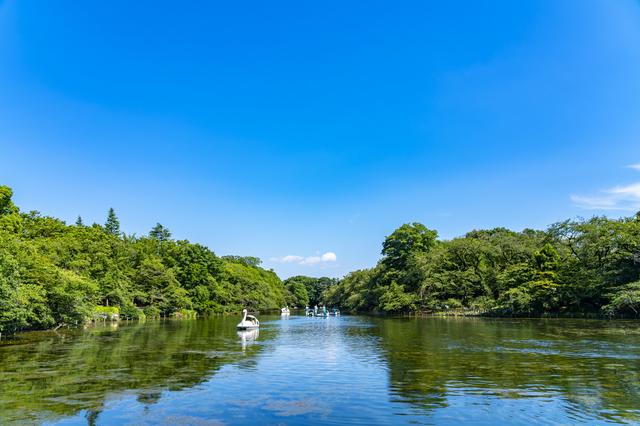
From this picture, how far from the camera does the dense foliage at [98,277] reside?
30031 mm

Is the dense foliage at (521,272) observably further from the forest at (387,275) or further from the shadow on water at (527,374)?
the shadow on water at (527,374)

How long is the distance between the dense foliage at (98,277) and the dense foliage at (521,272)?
3255cm

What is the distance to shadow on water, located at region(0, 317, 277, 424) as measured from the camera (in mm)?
11242

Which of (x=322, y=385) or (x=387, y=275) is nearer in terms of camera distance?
(x=322, y=385)

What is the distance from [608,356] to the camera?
62.6ft

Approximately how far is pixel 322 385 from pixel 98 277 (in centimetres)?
4720

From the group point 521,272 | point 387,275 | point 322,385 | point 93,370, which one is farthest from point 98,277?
point 521,272

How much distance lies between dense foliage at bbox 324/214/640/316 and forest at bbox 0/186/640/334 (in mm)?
156

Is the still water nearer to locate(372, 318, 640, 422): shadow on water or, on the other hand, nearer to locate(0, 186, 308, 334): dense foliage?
locate(372, 318, 640, 422): shadow on water

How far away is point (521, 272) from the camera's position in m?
56.2

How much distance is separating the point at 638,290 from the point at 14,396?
47.0 metres

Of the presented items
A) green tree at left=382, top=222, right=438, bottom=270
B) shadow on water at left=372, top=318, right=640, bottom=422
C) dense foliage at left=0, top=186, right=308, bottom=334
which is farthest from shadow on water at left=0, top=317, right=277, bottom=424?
green tree at left=382, top=222, right=438, bottom=270

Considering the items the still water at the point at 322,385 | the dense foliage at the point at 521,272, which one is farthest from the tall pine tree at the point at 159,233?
the still water at the point at 322,385

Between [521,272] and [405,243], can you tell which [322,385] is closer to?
[521,272]
